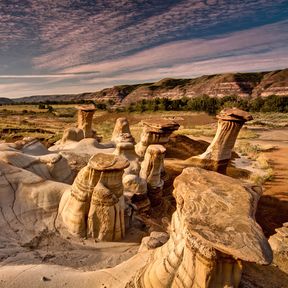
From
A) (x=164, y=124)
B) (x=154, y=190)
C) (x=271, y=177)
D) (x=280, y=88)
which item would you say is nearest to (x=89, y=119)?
(x=164, y=124)

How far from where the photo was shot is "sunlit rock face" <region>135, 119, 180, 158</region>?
1270 cm

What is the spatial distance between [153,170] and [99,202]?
177 inches

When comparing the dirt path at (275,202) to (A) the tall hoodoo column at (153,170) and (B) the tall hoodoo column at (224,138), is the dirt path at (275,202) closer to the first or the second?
(B) the tall hoodoo column at (224,138)

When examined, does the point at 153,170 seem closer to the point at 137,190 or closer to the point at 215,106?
the point at 137,190

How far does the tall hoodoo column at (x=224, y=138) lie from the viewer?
12984mm

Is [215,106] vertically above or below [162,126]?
below

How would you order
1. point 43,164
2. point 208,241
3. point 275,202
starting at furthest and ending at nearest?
point 275,202
point 43,164
point 208,241

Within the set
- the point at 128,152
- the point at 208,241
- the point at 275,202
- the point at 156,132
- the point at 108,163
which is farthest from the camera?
the point at 156,132

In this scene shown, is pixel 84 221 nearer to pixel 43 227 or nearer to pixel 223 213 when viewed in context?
pixel 43 227

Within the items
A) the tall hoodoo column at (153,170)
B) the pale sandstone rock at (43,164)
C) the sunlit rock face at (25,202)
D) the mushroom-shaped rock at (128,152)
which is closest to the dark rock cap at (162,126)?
the mushroom-shaped rock at (128,152)

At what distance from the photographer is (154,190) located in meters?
11.0

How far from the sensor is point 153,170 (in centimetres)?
1092

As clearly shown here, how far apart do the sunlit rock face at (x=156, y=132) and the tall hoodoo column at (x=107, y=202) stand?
19.6ft

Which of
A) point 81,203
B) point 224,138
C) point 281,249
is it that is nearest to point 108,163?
point 81,203
